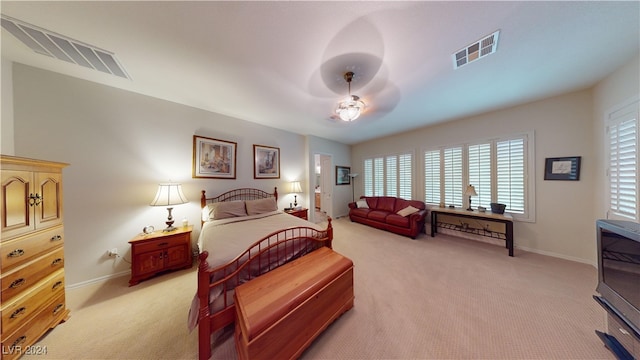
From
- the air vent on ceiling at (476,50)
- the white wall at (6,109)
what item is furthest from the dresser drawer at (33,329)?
the air vent on ceiling at (476,50)

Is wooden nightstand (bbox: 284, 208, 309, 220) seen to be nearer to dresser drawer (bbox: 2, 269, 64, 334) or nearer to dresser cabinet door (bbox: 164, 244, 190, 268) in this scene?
dresser cabinet door (bbox: 164, 244, 190, 268)

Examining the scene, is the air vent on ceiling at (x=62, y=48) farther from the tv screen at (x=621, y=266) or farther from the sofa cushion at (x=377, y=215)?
the sofa cushion at (x=377, y=215)

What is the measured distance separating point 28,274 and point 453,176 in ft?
20.6

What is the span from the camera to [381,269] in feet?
8.66

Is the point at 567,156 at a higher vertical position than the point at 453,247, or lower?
higher

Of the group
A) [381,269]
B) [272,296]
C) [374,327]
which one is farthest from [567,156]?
[272,296]

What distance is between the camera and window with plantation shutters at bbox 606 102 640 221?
6.43ft

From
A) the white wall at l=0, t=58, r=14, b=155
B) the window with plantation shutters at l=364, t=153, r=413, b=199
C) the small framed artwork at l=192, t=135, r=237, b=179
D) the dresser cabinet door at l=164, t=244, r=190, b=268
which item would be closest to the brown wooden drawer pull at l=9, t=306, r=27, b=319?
the dresser cabinet door at l=164, t=244, r=190, b=268

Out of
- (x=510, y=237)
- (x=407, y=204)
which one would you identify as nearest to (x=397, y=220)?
(x=407, y=204)

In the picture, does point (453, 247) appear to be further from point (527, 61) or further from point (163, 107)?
point (163, 107)

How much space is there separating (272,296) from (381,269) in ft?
6.35

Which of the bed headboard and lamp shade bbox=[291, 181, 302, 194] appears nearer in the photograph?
the bed headboard

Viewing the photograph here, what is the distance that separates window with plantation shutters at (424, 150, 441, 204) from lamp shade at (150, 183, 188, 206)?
209 inches

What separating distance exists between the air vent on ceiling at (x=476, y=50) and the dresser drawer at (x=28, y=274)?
14.6 ft
